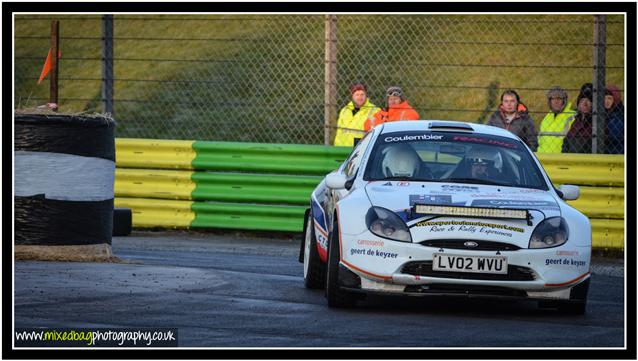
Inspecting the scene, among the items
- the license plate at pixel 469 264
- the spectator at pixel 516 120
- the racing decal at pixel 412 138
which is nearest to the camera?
the license plate at pixel 469 264

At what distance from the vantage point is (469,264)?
26.2 ft

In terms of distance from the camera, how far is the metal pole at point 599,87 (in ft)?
45.3

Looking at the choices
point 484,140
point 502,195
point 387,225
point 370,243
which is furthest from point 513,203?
point 484,140

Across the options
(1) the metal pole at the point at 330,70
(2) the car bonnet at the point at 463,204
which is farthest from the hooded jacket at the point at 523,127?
(2) the car bonnet at the point at 463,204

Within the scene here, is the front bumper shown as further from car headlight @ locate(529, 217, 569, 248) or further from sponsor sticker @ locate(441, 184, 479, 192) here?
sponsor sticker @ locate(441, 184, 479, 192)

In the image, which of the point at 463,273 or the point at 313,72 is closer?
the point at 463,273

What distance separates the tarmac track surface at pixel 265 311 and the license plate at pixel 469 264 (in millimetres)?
321

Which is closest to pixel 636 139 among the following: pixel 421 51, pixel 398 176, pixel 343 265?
pixel 398 176

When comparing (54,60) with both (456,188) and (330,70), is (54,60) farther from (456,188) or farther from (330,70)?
(456,188)

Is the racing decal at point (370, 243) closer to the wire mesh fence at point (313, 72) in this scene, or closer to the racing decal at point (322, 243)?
the racing decal at point (322, 243)

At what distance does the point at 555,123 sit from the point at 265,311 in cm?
770

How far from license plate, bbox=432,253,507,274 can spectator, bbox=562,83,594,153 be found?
651 cm

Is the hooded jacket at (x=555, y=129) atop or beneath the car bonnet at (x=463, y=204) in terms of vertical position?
atop

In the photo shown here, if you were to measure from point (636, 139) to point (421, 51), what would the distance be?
548 inches
